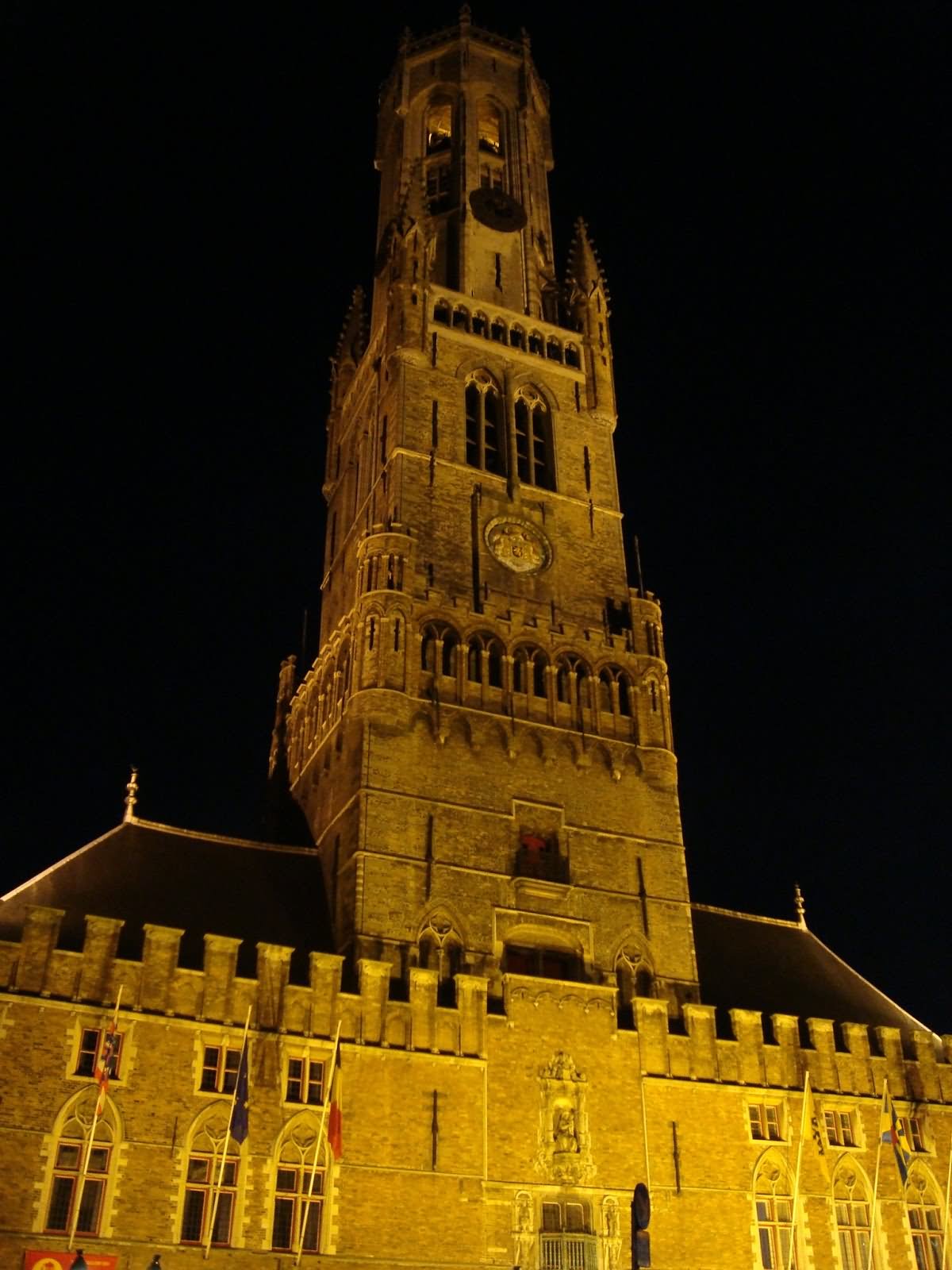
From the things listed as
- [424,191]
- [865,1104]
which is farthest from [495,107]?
[865,1104]

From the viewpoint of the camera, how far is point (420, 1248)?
94.0ft

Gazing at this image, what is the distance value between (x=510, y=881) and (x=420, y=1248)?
9704 mm

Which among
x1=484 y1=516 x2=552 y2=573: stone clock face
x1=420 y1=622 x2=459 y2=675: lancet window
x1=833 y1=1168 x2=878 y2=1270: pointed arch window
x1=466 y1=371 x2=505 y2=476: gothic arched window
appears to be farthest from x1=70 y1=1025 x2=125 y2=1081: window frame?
x1=466 y1=371 x2=505 y2=476: gothic arched window

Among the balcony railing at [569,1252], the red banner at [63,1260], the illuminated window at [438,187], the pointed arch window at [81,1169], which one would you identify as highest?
the illuminated window at [438,187]

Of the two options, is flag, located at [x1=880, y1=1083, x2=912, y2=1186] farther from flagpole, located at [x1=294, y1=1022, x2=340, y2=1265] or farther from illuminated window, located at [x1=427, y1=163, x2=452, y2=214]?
illuminated window, located at [x1=427, y1=163, x2=452, y2=214]

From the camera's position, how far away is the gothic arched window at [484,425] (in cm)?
4388

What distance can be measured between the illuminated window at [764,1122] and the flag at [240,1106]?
44.6 feet

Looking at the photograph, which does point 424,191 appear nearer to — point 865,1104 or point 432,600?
point 432,600

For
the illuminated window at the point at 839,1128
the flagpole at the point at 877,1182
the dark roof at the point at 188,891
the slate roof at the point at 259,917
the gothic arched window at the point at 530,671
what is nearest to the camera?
the dark roof at the point at 188,891

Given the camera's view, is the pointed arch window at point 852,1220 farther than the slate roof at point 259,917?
Yes

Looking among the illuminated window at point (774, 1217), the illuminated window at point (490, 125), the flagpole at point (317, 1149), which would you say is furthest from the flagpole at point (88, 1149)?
the illuminated window at point (490, 125)

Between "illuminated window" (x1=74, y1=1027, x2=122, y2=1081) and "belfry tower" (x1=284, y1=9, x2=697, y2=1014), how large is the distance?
6.66 meters

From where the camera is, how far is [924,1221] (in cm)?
3416

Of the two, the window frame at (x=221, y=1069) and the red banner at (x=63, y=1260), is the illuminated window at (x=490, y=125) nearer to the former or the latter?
the window frame at (x=221, y=1069)
